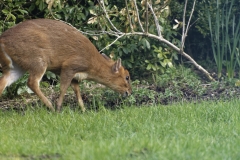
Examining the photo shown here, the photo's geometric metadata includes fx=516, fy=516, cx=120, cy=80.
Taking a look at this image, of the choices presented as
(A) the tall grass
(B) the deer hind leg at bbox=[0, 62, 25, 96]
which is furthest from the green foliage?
(B) the deer hind leg at bbox=[0, 62, 25, 96]

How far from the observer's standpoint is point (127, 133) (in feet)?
20.0

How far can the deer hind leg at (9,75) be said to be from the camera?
26.4ft

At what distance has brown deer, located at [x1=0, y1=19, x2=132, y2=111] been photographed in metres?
7.85

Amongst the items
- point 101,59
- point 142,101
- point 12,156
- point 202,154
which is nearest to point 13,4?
point 101,59

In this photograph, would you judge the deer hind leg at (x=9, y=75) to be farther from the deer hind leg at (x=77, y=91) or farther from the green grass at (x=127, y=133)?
the deer hind leg at (x=77, y=91)

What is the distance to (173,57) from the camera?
37.8 ft

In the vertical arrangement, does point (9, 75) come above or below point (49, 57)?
below

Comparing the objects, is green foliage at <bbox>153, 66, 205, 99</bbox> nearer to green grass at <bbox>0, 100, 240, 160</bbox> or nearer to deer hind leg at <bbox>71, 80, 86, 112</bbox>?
green grass at <bbox>0, 100, 240, 160</bbox>

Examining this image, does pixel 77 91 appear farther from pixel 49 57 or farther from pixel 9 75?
pixel 9 75

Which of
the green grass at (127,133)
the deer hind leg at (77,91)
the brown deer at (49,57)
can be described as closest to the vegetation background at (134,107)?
the green grass at (127,133)

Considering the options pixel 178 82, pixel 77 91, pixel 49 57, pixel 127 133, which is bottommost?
pixel 178 82

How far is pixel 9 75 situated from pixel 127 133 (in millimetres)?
2824

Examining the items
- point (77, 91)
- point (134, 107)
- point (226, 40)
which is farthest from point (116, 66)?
point (226, 40)

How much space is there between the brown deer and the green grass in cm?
59
